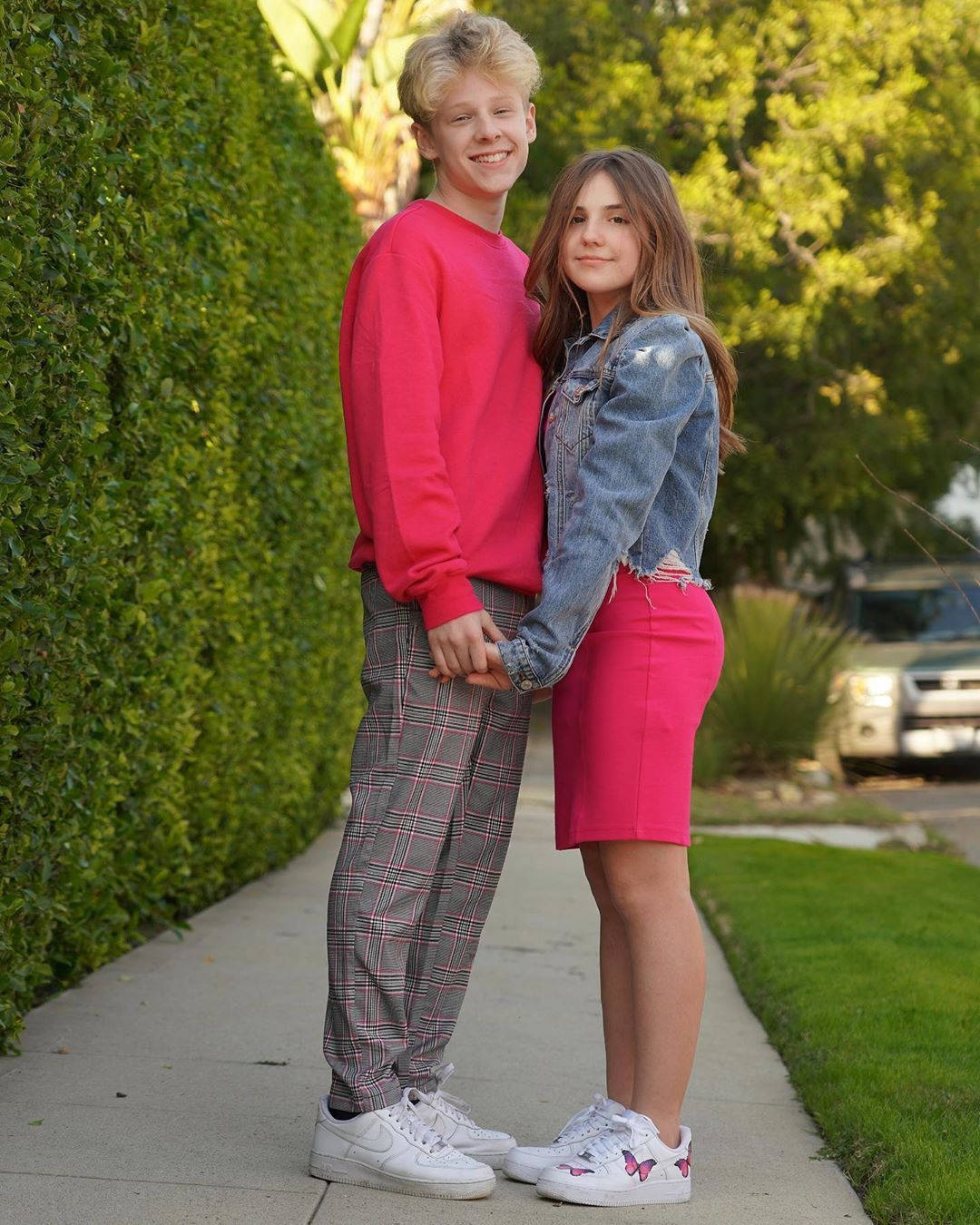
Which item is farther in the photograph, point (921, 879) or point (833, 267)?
point (833, 267)

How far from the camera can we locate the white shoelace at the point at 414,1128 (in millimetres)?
2990

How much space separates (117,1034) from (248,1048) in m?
0.36

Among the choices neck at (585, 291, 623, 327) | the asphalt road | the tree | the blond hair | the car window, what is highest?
the tree

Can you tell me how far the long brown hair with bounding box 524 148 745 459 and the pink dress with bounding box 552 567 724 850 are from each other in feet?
1.57

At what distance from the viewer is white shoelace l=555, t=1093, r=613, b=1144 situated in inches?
123

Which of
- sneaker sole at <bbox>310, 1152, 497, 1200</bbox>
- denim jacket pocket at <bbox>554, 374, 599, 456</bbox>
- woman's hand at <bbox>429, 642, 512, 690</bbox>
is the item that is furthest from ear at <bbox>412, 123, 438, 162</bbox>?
sneaker sole at <bbox>310, 1152, 497, 1200</bbox>

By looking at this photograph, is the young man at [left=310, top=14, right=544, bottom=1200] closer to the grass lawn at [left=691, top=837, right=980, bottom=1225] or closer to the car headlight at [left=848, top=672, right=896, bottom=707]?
the grass lawn at [left=691, top=837, right=980, bottom=1225]

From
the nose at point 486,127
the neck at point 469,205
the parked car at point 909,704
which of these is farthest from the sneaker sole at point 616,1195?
the parked car at point 909,704

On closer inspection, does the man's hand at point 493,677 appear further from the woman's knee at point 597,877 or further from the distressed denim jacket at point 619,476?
the woman's knee at point 597,877

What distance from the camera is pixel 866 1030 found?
4.23 m

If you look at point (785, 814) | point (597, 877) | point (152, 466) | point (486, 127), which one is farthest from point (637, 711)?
point (785, 814)

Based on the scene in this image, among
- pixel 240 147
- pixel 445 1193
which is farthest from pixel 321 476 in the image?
pixel 445 1193

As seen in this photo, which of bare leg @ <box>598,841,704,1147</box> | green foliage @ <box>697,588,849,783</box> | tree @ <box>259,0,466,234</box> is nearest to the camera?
bare leg @ <box>598,841,704,1147</box>

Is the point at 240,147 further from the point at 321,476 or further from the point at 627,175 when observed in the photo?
the point at 627,175
